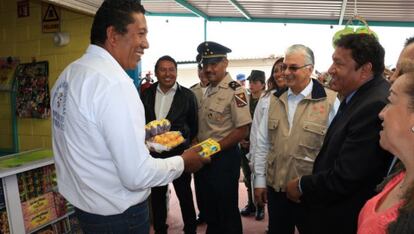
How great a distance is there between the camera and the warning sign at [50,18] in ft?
9.23

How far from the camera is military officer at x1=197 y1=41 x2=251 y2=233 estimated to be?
2637 millimetres

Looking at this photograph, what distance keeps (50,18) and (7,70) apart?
73cm

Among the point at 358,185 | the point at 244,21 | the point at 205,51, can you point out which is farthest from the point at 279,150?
the point at 244,21

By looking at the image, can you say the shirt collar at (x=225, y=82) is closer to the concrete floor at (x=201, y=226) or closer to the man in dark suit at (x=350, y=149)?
the man in dark suit at (x=350, y=149)

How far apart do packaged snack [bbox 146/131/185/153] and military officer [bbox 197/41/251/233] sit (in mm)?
533

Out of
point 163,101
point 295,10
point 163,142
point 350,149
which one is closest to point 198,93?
point 163,101

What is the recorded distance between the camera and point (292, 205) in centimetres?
212

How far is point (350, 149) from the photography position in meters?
1.46

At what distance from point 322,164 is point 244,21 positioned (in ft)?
24.3

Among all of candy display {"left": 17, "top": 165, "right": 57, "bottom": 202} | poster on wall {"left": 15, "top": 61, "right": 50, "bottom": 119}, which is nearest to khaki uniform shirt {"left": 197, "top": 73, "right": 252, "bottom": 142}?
candy display {"left": 17, "top": 165, "right": 57, "bottom": 202}

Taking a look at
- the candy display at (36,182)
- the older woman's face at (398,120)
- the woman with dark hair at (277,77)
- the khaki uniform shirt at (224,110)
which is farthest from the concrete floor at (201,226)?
the older woman's face at (398,120)

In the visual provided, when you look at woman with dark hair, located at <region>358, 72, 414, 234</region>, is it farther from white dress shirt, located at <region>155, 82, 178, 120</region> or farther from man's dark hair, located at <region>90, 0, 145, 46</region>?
white dress shirt, located at <region>155, 82, 178, 120</region>

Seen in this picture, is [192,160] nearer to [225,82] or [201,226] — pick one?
[225,82]

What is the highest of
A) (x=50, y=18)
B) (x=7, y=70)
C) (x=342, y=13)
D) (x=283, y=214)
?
(x=342, y=13)
